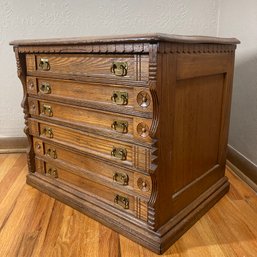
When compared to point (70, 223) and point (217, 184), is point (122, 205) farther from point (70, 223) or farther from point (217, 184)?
point (217, 184)

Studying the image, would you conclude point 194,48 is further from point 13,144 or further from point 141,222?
point 13,144

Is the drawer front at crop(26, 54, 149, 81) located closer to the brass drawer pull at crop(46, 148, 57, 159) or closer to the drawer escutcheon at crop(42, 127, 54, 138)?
the drawer escutcheon at crop(42, 127, 54, 138)

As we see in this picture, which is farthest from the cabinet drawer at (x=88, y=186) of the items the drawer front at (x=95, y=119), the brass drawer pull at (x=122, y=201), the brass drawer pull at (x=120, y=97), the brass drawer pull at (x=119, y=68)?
the brass drawer pull at (x=119, y=68)

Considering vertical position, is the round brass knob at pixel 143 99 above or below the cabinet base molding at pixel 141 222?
above

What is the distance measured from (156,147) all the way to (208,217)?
0.49 metres

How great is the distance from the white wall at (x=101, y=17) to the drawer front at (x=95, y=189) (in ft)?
2.79

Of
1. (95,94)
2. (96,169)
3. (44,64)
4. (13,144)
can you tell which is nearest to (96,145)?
(96,169)

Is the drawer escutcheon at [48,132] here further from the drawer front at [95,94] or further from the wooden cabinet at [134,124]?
the drawer front at [95,94]

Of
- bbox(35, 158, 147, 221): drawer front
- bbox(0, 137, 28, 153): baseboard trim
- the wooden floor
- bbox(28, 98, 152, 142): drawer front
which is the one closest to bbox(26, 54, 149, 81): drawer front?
bbox(28, 98, 152, 142): drawer front

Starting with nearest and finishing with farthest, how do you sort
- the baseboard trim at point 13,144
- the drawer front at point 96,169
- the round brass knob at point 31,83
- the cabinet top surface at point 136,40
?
the cabinet top surface at point 136,40, the drawer front at point 96,169, the round brass knob at point 31,83, the baseboard trim at point 13,144

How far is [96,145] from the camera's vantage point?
1.24 m

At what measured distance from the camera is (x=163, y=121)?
101 centimetres

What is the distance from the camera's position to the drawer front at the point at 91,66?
99 centimetres

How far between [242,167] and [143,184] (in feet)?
2.55
